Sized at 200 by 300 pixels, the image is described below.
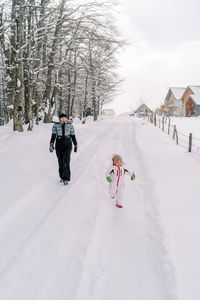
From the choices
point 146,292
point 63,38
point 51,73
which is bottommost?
point 146,292

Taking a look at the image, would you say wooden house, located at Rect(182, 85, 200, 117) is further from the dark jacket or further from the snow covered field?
the dark jacket

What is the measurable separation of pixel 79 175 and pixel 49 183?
1073mm

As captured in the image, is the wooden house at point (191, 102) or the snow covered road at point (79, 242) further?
the wooden house at point (191, 102)

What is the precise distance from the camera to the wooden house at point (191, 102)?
43600 millimetres

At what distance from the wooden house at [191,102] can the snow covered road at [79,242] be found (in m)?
42.6

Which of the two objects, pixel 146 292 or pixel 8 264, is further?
pixel 8 264

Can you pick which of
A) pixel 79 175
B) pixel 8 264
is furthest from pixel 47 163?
pixel 8 264

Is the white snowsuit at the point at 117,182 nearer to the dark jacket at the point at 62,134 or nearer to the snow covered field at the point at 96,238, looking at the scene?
the snow covered field at the point at 96,238

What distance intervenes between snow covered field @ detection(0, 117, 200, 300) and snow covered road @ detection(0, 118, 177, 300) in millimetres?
12

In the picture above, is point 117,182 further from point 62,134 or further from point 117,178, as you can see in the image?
point 62,134

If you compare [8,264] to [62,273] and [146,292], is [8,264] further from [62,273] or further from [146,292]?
[146,292]

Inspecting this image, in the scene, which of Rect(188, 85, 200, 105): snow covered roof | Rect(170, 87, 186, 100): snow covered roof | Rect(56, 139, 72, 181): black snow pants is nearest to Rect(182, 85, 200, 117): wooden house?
Rect(188, 85, 200, 105): snow covered roof

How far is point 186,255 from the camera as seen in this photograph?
3.15 metres

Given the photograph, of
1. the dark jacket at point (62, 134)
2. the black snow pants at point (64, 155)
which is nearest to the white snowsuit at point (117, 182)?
the black snow pants at point (64, 155)
